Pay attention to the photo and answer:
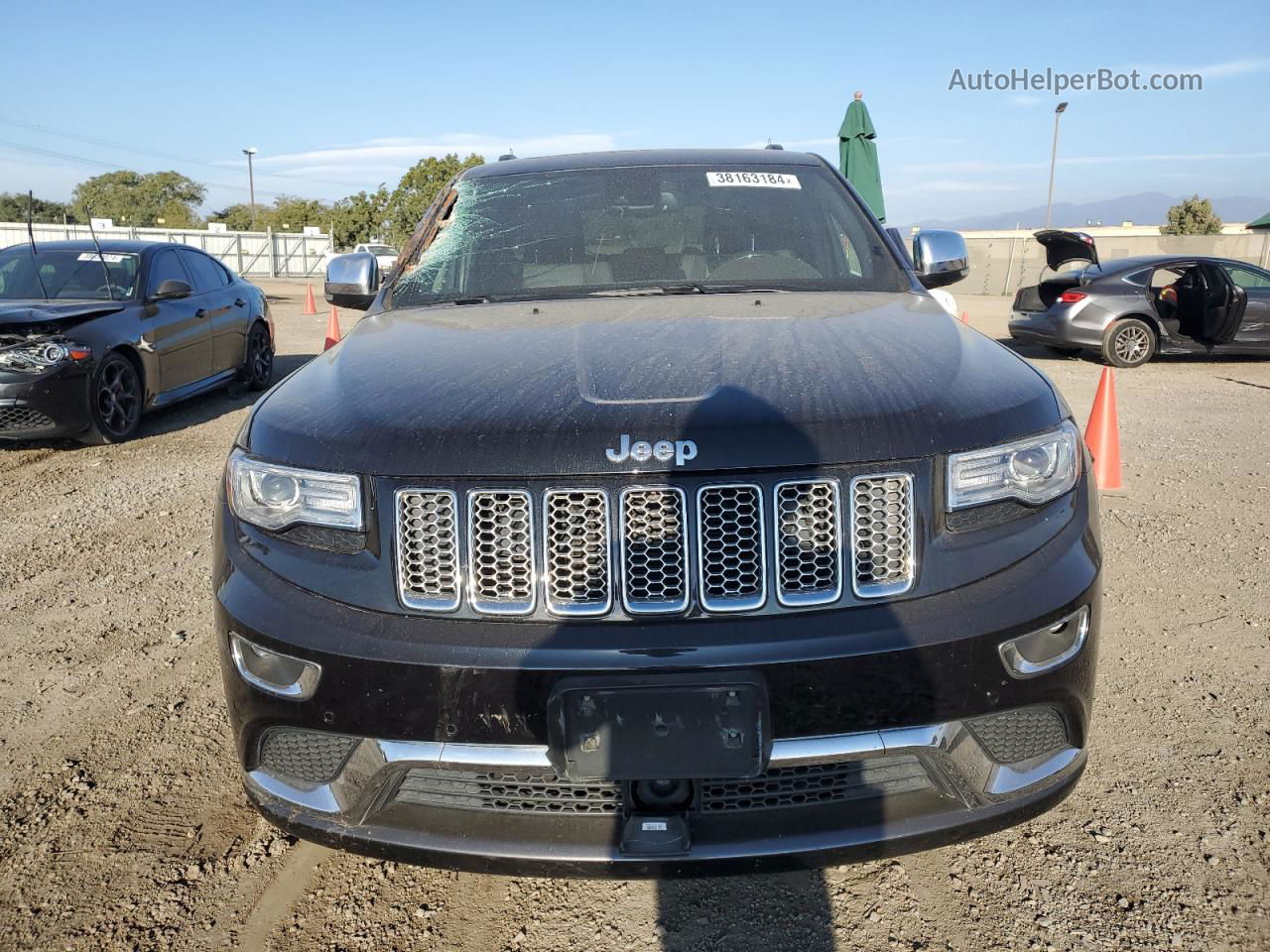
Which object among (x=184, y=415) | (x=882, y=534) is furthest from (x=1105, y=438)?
(x=184, y=415)

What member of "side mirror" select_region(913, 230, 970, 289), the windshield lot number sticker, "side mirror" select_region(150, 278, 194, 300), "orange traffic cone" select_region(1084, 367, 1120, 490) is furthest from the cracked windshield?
"side mirror" select_region(150, 278, 194, 300)

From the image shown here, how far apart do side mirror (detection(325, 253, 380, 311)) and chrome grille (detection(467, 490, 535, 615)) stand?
187 centimetres

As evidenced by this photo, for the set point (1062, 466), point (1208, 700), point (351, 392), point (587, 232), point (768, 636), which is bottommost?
point (1208, 700)

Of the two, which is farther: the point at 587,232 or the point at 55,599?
the point at 55,599

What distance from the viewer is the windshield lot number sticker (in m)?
3.49

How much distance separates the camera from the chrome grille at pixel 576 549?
186cm

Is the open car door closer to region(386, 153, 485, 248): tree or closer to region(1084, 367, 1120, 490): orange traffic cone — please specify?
region(1084, 367, 1120, 490): orange traffic cone

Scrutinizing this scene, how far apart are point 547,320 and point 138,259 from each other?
678cm

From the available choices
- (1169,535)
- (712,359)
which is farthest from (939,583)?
(1169,535)

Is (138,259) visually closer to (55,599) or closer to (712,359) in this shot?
(55,599)

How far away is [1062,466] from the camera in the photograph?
2.09 m

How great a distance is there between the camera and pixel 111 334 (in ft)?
23.9

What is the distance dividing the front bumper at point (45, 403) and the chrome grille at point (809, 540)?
6535 mm

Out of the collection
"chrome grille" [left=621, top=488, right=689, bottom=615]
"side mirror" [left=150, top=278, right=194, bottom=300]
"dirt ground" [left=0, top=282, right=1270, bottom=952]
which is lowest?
"dirt ground" [left=0, top=282, right=1270, bottom=952]
